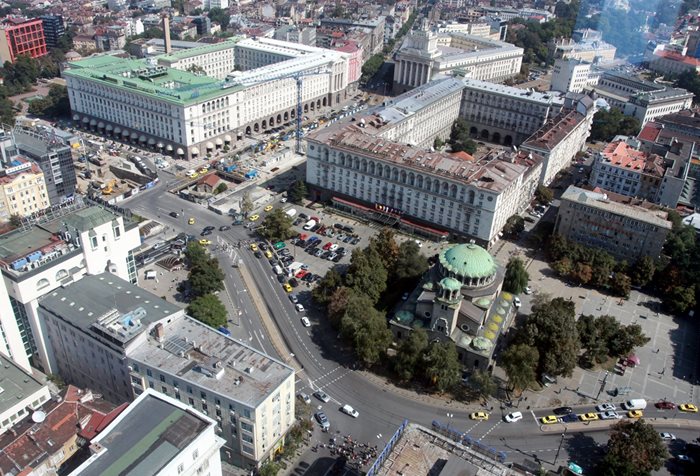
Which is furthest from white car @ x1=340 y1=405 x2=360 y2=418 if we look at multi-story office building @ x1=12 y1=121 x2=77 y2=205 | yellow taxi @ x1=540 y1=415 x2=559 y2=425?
multi-story office building @ x1=12 y1=121 x2=77 y2=205

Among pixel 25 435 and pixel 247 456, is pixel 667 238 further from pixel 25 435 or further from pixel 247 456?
pixel 25 435

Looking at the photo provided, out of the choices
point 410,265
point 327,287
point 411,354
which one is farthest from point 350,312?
point 410,265

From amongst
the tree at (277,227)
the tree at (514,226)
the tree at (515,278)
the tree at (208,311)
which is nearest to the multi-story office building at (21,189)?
the tree at (277,227)

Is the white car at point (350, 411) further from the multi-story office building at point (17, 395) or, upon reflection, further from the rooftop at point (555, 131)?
the rooftop at point (555, 131)

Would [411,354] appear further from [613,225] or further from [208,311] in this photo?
[613,225]

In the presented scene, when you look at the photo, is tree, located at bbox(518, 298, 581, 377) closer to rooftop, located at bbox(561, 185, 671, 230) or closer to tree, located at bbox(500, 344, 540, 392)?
tree, located at bbox(500, 344, 540, 392)
